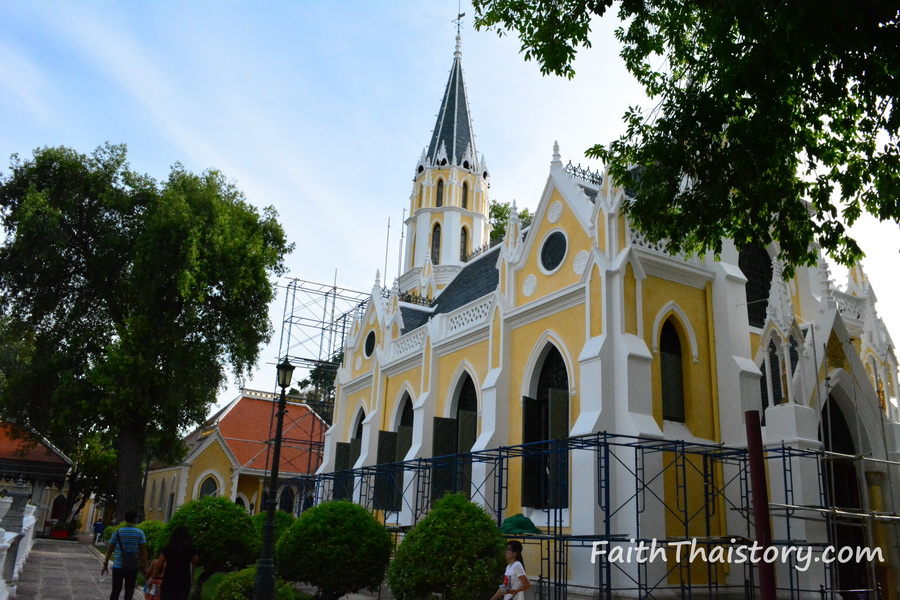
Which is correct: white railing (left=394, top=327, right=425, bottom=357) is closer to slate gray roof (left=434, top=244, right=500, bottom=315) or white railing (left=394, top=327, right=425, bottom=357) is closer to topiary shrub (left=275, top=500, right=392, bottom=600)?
slate gray roof (left=434, top=244, right=500, bottom=315)

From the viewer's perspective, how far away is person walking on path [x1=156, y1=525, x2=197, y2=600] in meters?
9.44

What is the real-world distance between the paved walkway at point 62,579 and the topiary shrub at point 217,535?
166cm

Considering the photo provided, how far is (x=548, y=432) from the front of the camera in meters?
16.7

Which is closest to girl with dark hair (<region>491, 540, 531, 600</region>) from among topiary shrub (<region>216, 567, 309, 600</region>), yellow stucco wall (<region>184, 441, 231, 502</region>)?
topiary shrub (<region>216, 567, 309, 600</region>)

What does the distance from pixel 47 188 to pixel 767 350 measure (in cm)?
2389

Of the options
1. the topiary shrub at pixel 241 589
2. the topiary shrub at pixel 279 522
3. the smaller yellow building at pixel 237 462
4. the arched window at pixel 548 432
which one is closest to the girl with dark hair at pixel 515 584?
the topiary shrub at pixel 241 589

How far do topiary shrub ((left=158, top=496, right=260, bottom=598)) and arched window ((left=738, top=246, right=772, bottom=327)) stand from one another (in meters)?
12.5

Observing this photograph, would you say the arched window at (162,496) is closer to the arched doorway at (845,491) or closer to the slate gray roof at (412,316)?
the slate gray roof at (412,316)

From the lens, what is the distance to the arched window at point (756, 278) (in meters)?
17.8

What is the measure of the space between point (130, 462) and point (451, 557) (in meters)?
17.0

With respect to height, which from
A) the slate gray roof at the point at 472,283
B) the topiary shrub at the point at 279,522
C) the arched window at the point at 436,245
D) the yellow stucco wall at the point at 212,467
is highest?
the arched window at the point at 436,245

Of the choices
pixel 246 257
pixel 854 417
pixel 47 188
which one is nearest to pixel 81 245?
pixel 47 188

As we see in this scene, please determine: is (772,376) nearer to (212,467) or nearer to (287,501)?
(212,467)

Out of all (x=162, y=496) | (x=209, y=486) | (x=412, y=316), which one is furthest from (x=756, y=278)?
(x=162, y=496)
